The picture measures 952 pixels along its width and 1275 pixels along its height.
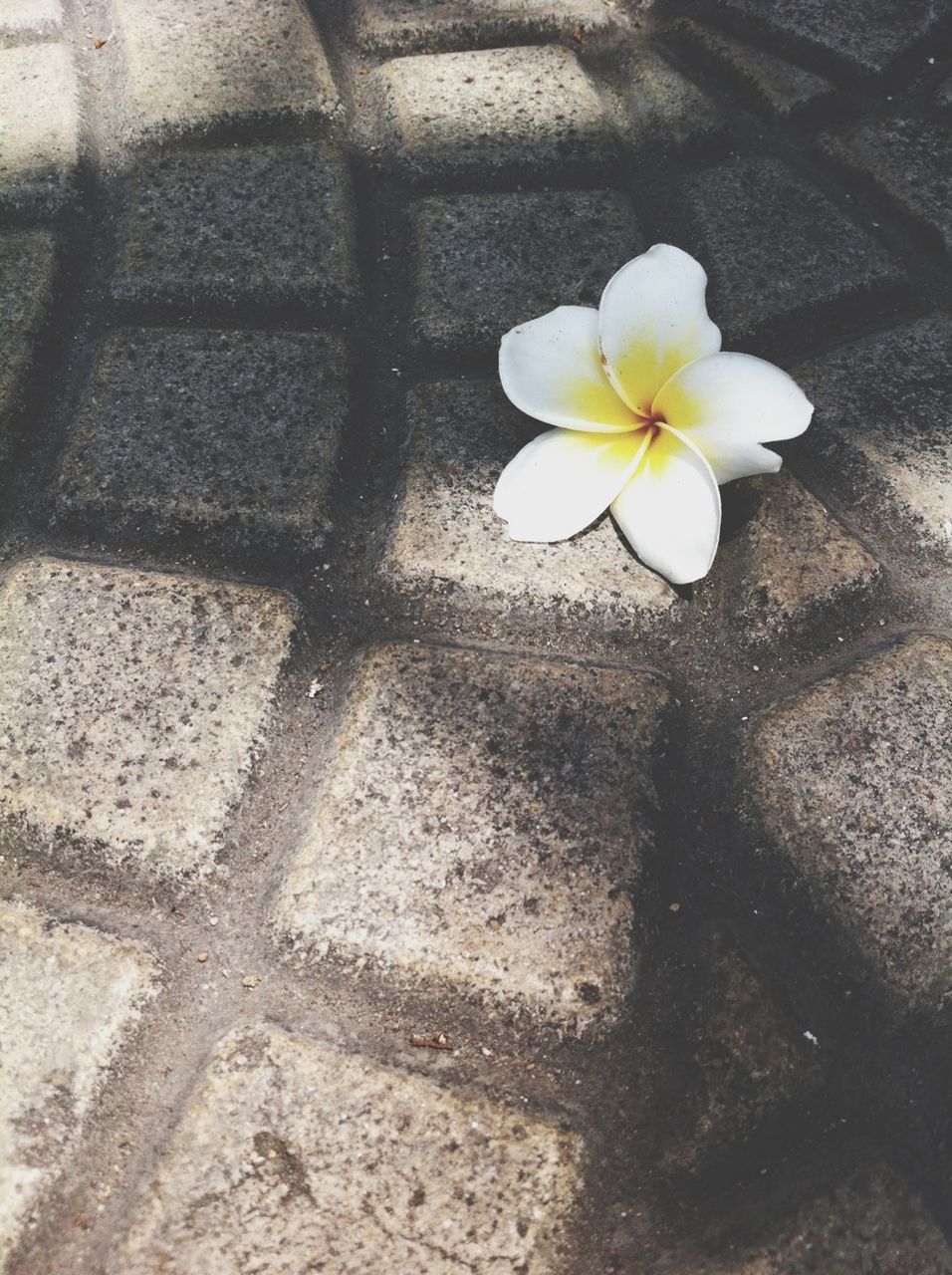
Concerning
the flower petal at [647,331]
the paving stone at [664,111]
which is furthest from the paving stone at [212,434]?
the paving stone at [664,111]

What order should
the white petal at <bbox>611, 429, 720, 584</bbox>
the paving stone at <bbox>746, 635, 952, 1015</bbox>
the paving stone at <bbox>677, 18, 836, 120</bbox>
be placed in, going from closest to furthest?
1. the paving stone at <bbox>746, 635, 952, 1015</bbox>
2. the white petal at <bbox>611, 429, 720, 584</bbox>
3. the paving stone at <bbox>677, 18, 836, 120</bbox>

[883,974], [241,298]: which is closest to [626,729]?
[883,974]

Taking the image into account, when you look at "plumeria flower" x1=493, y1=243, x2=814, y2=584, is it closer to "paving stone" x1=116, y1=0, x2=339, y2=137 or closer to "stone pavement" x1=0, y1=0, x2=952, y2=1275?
"stone pavement" x1=0, y1=0, x2=952, y2=1275

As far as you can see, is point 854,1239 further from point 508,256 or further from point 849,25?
point 849,25

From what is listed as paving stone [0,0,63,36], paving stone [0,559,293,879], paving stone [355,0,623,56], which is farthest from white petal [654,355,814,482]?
paving stone [0,0,63,36]

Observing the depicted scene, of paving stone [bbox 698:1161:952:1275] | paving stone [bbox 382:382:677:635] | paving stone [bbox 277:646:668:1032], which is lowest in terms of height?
paving stone [bbox 698:1161:952:1275]

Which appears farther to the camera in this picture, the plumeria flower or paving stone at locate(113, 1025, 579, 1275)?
the plumeria flower
